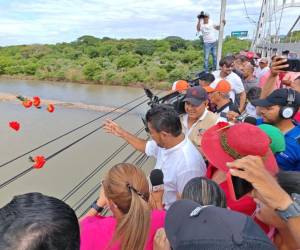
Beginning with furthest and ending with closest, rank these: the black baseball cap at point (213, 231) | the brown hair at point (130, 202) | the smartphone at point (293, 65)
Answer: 1. the smartphone at point (293, 65)
2. the brown hair at point (130, 202)
3. the black baseball cap at point (213, 231)

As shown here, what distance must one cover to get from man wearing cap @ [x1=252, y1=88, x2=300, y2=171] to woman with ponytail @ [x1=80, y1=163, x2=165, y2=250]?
3.28 ft

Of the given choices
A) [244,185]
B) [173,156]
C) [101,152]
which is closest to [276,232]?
[244,185]

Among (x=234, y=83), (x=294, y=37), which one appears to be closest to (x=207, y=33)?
(x=234, y=83)

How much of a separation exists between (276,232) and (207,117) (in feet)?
5.23

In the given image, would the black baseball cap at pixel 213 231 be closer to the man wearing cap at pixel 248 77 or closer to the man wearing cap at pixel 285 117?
the man wearing cap at pixel 285 117

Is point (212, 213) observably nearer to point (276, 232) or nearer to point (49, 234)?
point (49, 234)

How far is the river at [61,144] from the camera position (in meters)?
9.99

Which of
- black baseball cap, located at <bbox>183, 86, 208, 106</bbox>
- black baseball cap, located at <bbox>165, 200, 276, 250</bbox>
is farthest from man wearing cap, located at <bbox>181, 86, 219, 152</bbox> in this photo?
black baseball cap, located at <bbox>165, 200, 276, 250</bbox>

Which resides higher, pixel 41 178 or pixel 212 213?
pixel 212 213

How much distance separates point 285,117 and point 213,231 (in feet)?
5.43

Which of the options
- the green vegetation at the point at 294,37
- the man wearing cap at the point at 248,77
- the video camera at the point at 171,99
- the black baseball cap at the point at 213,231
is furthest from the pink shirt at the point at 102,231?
the green vegetation at the point at 294,37

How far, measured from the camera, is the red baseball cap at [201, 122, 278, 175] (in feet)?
5.29

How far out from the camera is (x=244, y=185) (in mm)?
1272

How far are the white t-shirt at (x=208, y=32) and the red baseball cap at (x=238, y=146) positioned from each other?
6351 mm
